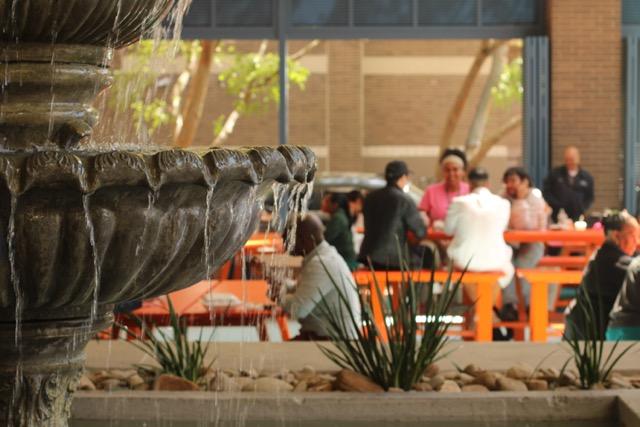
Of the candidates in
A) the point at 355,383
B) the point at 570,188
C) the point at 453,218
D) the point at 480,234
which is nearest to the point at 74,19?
the point at 355,383

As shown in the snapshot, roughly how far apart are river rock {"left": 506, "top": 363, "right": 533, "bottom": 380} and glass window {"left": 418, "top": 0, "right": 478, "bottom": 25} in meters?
10.3

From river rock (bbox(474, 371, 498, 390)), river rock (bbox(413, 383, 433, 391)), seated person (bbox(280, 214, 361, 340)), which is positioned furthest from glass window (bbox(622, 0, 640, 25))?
river rock (bbox(413, 383, 433, 391))

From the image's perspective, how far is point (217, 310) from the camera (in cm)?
973

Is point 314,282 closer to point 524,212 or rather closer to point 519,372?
point 519,372

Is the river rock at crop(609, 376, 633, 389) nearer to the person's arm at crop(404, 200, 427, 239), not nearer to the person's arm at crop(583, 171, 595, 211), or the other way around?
the person's arm at crop(404, 200, 427, 239)

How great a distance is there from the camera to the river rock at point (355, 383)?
281 inches

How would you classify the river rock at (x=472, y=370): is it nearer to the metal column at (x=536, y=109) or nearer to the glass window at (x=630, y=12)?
the metal column at (x=536, y=109)

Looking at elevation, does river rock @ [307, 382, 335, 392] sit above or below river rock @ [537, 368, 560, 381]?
below

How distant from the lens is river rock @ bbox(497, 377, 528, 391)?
7418 mm

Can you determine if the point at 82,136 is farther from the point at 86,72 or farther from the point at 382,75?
the point at 382,75

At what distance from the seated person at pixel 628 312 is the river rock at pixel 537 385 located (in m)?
1.76

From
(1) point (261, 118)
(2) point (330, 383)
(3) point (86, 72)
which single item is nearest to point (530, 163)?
(2) point (330, 383)

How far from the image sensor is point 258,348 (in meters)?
8.41

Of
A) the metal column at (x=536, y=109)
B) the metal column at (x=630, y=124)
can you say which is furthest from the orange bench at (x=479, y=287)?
the metal column at (x=630, y=124)
